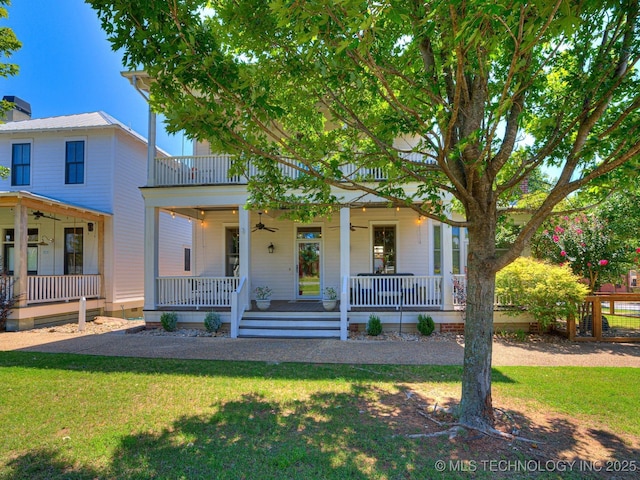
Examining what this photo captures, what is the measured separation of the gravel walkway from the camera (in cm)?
695

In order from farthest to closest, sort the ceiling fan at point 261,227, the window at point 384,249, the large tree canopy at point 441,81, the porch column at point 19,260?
the window at point 384,249 < the ceiling fan at point 261,227 < the porch column at point 19,260 < the large tree canopy at point 441,81

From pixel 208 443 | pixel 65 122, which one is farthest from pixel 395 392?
pixel 65 122

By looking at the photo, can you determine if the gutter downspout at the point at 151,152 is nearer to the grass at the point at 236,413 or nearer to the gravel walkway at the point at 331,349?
the gravel walkway at the point at 331,349

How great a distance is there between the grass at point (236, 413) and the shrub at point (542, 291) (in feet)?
8.00

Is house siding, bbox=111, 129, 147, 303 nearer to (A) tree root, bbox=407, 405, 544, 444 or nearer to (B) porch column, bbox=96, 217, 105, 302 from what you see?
(B) porch column, bbox=96, 217, 105, 302

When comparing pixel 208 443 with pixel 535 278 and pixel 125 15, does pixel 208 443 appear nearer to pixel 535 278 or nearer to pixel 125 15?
pixel 125 15

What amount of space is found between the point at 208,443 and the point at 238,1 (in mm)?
4938

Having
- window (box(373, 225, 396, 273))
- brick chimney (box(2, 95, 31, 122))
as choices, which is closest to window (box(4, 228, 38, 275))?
brick chimney (box(2, 95, 31, 122))

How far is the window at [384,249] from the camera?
12.4m

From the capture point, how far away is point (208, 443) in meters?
3.62

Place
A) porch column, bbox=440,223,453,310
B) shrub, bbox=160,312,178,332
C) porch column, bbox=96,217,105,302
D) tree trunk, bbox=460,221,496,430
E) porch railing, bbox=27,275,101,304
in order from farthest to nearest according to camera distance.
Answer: porch column, bbox=96,217,105,302
porch railing, bbox=27,275,101,304
shrub, bbox=160,312,178,332
porch column, bbox=440,223,453,310
tree trunk, bbox=460,221,496,430

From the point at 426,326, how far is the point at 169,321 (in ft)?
22.7

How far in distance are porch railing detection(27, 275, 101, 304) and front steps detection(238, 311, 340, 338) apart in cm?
663

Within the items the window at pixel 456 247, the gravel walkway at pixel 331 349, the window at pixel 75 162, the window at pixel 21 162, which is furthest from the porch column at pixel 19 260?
the window at pixel 456 247
